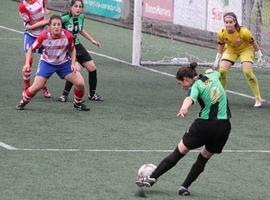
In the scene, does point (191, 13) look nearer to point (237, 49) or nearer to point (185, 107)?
point (237, 49)

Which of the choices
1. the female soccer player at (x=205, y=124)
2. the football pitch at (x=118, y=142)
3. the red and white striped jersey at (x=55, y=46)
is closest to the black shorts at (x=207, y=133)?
the female soccer player at (x=205, y=124)

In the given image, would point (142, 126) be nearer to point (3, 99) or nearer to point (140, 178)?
point (3, 99)

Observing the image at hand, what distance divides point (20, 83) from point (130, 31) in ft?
31.1

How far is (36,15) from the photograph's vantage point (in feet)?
58.9

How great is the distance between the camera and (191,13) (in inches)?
931

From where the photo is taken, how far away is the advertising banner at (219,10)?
22.4 m

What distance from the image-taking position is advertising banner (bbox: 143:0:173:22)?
79.5 ft

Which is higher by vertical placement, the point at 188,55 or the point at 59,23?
the point at 59,23

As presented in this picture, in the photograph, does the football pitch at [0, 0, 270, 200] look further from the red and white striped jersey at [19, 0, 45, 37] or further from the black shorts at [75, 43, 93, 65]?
the red and white striped jersey at [19, 0, 45, 37]

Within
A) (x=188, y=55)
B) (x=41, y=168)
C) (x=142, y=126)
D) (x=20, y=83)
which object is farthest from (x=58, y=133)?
(x=188, y=55)

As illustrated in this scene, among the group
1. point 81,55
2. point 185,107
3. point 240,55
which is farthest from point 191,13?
point 185,107

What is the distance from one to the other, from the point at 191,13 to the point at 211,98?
510 inches

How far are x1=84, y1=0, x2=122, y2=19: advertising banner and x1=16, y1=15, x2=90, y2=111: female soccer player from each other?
12.9 meters

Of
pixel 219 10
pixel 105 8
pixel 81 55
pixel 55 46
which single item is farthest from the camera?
pixel 105 8
